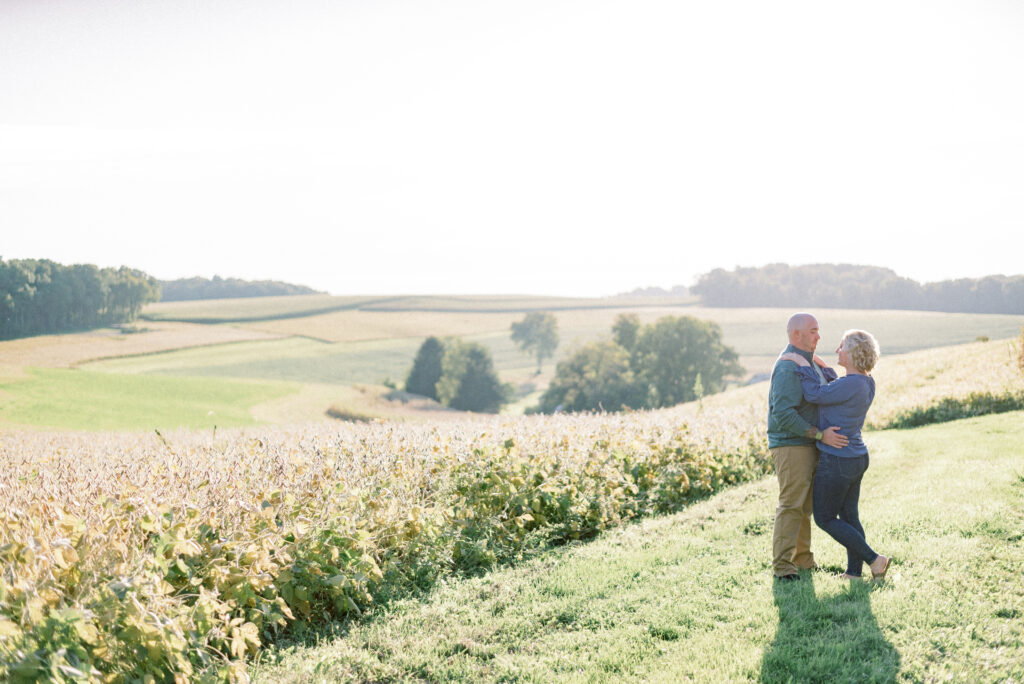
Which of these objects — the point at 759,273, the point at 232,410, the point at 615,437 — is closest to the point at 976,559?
the point at 615,437

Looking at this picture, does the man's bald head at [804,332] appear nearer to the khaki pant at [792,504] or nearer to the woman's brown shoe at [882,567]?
the khaki pant at [792,504]

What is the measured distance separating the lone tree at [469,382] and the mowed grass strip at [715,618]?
41063mm

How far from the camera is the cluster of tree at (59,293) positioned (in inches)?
421

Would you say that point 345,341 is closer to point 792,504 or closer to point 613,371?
point 613,371

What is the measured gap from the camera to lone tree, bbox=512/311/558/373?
66.6 meters

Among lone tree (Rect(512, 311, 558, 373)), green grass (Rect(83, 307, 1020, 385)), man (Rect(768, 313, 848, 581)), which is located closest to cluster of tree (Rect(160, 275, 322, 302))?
green grass (Rect(83, 307, 1020, 385))

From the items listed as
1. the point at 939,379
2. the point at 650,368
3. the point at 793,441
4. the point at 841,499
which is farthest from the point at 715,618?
the point at 650,368

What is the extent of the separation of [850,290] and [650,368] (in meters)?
25.2

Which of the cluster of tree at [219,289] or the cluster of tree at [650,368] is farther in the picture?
the cluster of tree at [650,368]

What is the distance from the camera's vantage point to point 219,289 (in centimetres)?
2592

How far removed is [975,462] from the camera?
28.7ft

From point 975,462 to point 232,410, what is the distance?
20.6 meters

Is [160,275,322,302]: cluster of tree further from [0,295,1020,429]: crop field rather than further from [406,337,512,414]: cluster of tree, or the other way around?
[406,337,512,414]: cluster of tree

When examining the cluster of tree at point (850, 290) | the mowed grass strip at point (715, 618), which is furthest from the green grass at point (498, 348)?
the mowed grass strip at point (715, 618)
